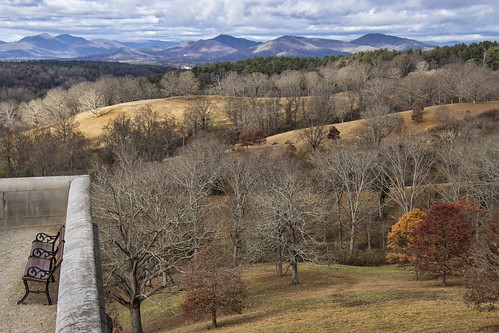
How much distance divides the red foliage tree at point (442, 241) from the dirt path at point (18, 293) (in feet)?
73.5

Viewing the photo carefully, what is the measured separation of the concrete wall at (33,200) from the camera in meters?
9.34

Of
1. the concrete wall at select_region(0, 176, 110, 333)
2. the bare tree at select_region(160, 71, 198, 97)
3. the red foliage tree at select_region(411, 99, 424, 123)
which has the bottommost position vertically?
the red foliage tree at select_region(411, 99, 424, 123)

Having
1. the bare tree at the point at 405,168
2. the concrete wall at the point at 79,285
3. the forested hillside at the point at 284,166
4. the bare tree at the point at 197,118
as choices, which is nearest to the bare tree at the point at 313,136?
the forested hillside at the point at 284,166

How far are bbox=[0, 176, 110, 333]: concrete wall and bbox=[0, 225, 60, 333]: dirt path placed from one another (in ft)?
1.41

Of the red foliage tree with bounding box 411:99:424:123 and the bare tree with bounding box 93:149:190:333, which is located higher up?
the red foliage tree with bounding box 411:99:424:123

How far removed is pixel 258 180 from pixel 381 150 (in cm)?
2144

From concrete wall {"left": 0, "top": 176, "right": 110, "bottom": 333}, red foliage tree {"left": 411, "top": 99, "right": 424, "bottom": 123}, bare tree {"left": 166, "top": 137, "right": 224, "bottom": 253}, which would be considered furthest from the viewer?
red foliage tree {"left": 411, "top": 99, "right": 424, "bottom": 123}

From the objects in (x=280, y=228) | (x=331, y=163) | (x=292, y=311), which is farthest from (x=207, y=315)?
(x=331, y=163)

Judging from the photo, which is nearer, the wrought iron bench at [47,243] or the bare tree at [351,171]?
the wrought iron bench at [47,243]

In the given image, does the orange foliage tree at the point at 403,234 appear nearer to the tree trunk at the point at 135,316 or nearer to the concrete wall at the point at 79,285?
the tree trunk at the point at 135,316

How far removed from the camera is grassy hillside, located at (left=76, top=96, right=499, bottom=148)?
70.3m

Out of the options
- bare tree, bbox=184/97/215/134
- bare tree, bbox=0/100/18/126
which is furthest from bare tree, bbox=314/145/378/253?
bare tree, bbox=0/100/18/126

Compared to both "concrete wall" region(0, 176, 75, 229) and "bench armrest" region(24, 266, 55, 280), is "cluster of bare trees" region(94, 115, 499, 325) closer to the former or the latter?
"concrete wall" region(0, 176, 75, 229)

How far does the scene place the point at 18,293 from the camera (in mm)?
7074
